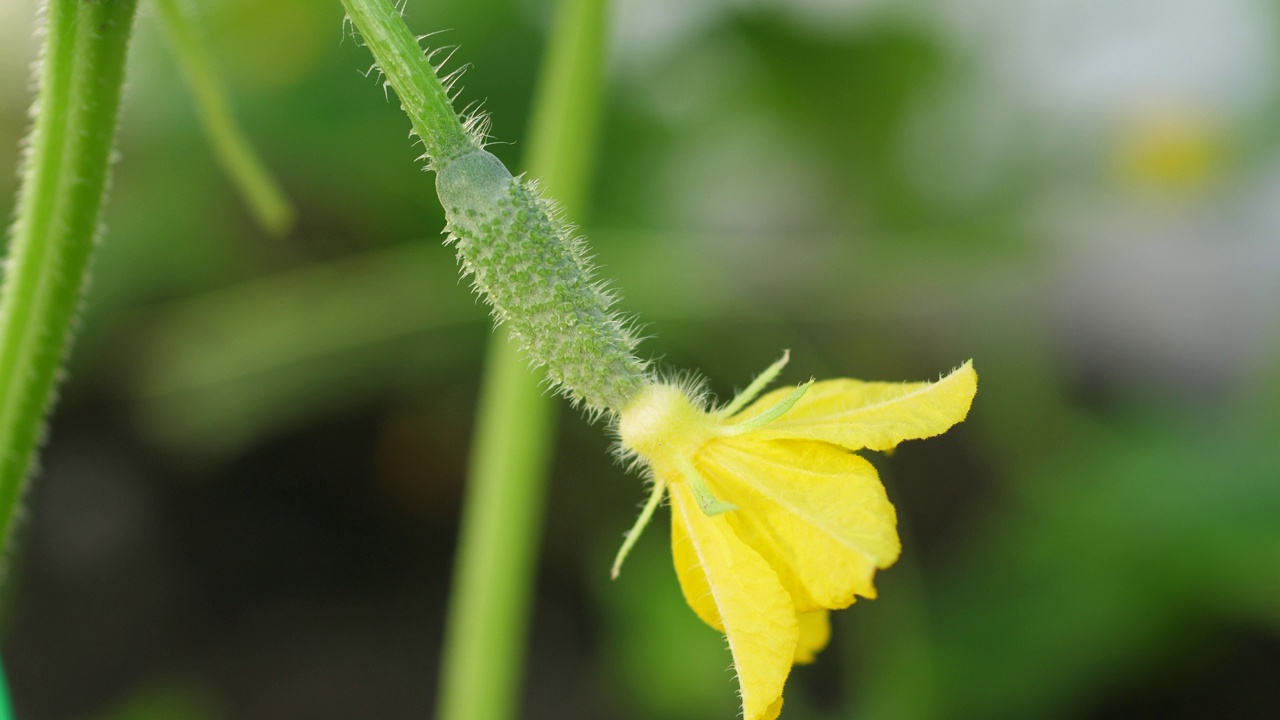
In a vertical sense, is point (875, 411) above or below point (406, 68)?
below

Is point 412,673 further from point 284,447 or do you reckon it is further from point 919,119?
point 919,119

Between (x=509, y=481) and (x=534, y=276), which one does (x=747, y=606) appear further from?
(x=509, y=481)

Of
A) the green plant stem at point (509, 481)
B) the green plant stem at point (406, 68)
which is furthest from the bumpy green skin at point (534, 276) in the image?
the green plant stem at point (509, 481)

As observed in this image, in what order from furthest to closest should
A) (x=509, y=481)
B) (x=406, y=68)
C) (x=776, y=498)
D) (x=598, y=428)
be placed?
(x=598, y=428), (x=509, y=481), (x=776, y=498), (x=406, y=68)

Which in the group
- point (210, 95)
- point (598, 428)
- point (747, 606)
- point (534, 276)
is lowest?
point (747, 606)

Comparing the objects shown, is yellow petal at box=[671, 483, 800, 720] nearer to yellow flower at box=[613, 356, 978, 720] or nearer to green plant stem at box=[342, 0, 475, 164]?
yellow flower at box=[613, 356, 978, 720]

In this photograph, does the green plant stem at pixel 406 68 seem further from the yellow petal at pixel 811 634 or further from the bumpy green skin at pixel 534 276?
the yellow petal at pixel 811 634

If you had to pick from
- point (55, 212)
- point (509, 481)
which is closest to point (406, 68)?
point (55, 212)
